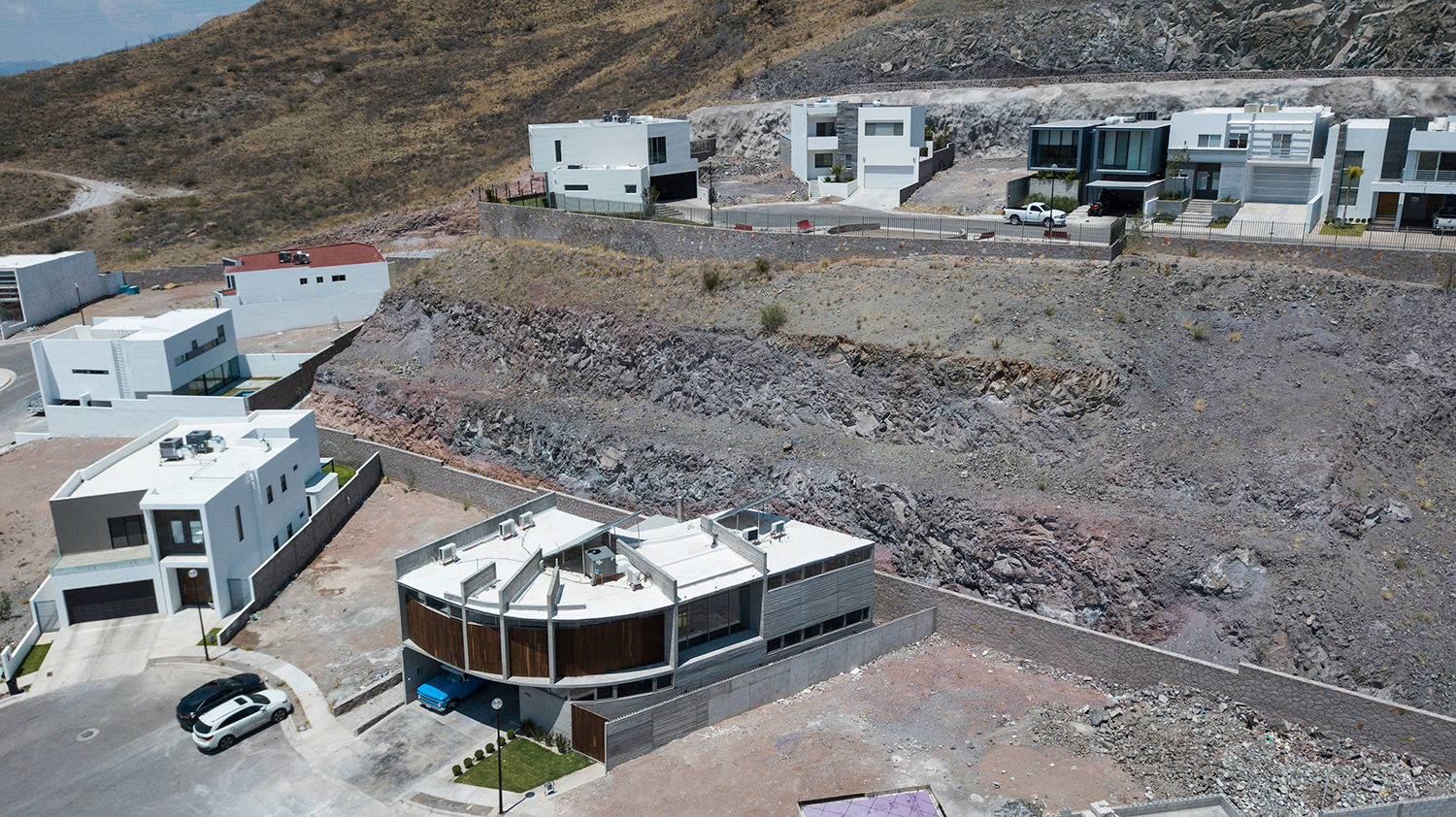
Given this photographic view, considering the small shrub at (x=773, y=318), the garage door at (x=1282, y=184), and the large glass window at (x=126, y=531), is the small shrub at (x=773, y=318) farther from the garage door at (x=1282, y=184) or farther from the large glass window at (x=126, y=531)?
the large glass window at (x=126, y=531)

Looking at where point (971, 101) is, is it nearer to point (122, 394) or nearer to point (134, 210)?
point (122, 394)

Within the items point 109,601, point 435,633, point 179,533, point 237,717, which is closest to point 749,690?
point 435,633

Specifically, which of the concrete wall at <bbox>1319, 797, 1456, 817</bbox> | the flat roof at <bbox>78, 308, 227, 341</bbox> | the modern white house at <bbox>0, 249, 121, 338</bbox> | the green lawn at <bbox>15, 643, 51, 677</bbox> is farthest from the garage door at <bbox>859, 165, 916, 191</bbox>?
the modern white house at <bbox>0, 249, 121, 338</bbox>

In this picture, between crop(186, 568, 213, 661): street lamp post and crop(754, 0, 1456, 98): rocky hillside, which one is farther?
crop(754, 0, 1456, 98): rocky hillside

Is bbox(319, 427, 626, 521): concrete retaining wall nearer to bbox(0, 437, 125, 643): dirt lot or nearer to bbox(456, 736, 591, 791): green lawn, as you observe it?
bbox(0, 437, 125, 643): dirt lot

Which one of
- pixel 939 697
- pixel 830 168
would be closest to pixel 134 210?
pixel 830 168

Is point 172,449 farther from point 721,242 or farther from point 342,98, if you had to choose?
point 342,98
